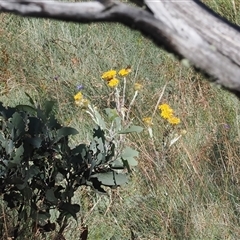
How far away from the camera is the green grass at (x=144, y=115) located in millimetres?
2783

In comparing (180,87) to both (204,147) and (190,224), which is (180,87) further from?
(190,224)

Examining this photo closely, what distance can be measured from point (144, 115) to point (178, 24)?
270 cm

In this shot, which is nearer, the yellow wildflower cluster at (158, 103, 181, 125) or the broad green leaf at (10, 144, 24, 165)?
the broad green leaf at (10, 144, 24, 165)

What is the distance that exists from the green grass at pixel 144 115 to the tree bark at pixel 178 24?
1.68m

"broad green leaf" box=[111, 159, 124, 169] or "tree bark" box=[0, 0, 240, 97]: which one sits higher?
"tree bark" box=[0, 0, 240, 97]

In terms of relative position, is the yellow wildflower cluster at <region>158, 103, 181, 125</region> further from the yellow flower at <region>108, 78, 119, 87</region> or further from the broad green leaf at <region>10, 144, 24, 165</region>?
the broad green leaf at <region>10, 144, 24, 165</region>

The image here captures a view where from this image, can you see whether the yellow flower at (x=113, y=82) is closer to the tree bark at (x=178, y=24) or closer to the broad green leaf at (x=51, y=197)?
the broad green leaf at (x=51, y=197)

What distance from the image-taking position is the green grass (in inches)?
110

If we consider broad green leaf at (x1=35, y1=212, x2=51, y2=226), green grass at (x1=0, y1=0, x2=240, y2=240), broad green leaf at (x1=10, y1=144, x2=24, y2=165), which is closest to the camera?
broad green leaf at (x1=10, y1=144, x2=24, y2=165)

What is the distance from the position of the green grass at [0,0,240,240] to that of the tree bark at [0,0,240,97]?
5.50ft

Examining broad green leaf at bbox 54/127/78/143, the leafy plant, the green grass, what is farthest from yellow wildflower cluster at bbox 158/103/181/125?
broad green leaf at bbox 54/127/78/143

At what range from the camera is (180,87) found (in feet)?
12.4

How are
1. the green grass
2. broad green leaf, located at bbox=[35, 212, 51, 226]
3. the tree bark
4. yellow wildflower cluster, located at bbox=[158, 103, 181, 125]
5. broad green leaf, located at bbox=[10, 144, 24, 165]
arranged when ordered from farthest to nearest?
1. yellow wildflower cluster, located at bbox=[158, 103, 181, 125]
2. the green grass
3. broad green leaf, located at bbox=[35, 212, 51, 226]
4. broad green leaf, located at bbox=[10, 144, 24, 165]
5. the tree bark

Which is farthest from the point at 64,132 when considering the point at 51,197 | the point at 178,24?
the point at 178,24
